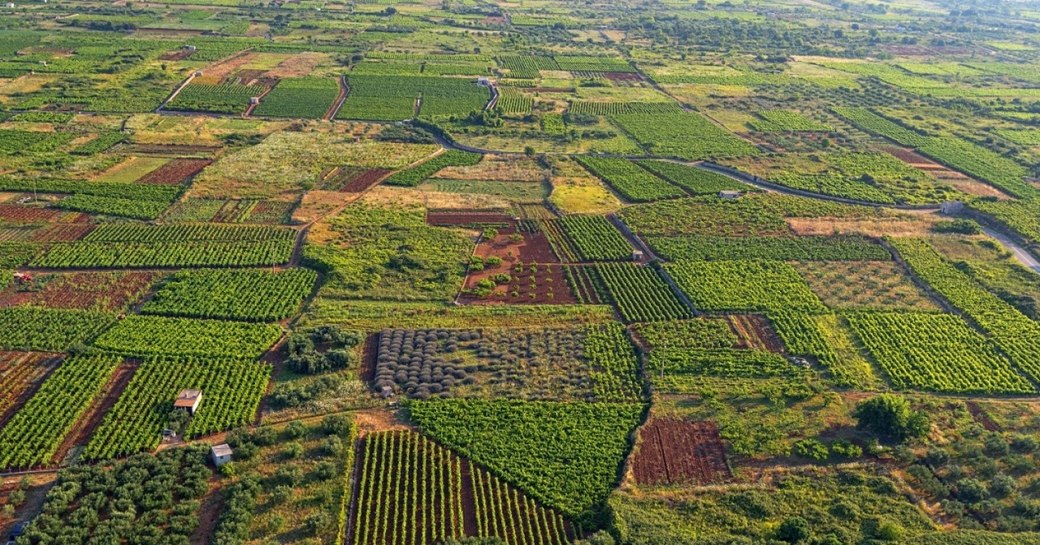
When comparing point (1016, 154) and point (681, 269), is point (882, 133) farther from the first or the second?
point (681, 269)

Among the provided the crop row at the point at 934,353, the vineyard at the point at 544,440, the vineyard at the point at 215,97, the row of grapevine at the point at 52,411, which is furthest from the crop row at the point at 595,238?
the vineyard at the point at 215,97

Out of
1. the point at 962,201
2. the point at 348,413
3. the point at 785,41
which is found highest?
the point at 785,41

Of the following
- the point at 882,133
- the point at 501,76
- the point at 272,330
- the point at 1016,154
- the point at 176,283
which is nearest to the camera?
the point at 272,330

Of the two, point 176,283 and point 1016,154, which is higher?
point 1016,154

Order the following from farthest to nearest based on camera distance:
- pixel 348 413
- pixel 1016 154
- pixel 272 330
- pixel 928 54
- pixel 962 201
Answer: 1. pixel 928 54
2. pixel 1016 154
3. pixel 962 201
4. pixel 272 330
5. pixel 348 413

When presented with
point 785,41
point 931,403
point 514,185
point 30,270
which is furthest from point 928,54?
point 30,270

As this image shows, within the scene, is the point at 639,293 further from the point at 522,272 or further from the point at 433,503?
the point at 433,503
